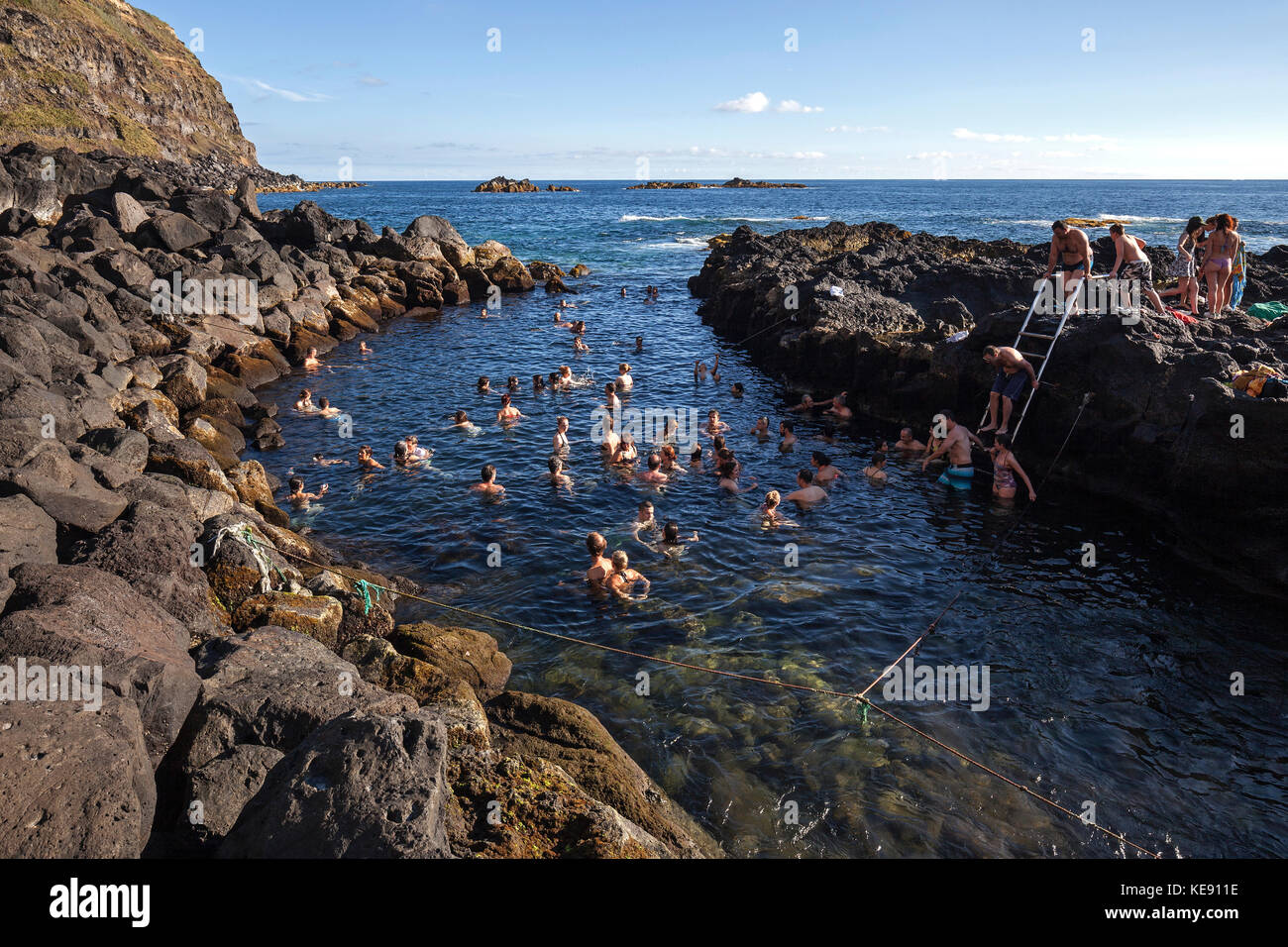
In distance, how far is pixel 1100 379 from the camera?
658 inches

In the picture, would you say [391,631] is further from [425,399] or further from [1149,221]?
[1149,221]

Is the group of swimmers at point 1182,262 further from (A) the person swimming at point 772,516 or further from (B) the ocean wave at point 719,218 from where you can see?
(B) the ocean wave at point 719,218

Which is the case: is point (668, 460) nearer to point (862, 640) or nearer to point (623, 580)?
point (623, 580)

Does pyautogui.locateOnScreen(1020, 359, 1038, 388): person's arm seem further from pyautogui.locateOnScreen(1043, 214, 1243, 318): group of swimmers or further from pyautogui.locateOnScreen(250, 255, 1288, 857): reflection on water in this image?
pyautogui.locateOnScreen(250, 255, 1288, 857): reflection on water

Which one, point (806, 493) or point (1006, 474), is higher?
point (1006, 474)

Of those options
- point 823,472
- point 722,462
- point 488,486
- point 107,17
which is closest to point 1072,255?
point 823,472

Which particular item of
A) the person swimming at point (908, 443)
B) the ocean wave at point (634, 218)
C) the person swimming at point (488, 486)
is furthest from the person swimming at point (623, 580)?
the ocean wave at point (634, 218)

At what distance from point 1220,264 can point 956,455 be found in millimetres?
9362

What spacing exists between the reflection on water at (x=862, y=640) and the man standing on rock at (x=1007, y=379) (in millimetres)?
2012

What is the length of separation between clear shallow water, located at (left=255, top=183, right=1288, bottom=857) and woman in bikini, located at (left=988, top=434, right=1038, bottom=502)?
405 mm

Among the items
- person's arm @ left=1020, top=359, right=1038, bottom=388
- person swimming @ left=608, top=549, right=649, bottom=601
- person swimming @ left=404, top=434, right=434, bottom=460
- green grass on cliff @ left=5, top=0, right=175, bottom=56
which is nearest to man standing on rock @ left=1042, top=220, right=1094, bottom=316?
person's arm @ left=1020, top=359, right=1038, bottom=388
